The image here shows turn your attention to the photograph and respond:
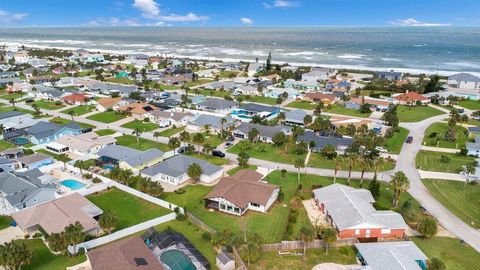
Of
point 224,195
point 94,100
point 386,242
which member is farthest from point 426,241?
point 94,100

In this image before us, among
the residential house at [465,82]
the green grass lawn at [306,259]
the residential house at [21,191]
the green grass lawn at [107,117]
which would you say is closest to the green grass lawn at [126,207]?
the residential house at [21,191]

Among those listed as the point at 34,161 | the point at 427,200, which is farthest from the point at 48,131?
the point at 427,200

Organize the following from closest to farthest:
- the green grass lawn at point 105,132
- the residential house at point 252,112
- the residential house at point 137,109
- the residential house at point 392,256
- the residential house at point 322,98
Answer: the residential house at point 392,256 → the green grass lawn at point 105,132 → the residential house at point 252,112 → the residential house at point 137,109 → the residential house at point 322,98

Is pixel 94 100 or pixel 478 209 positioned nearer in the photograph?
pixel 478 209

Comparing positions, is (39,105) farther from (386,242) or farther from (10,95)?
(386,242)

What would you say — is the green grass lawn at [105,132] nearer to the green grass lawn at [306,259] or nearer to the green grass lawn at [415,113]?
the green grass lawn at [306,259]

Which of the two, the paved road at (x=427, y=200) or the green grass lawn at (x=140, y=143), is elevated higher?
the paved road at (x=427, y=200)
